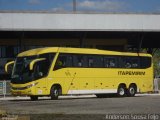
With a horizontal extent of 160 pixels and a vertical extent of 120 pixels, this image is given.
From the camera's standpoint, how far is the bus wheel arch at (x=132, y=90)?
32800mm

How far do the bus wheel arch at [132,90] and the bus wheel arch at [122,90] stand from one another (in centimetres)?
27

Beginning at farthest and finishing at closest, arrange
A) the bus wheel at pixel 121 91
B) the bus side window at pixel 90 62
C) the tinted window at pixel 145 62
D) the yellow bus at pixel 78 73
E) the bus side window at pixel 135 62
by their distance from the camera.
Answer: the tinted window at pixel 145 62
the bus side window at pixel 135 62
the bus wheel at pixel 121 91
the bus side window at pixel 90 62
the yellow bus at pixel 78 73

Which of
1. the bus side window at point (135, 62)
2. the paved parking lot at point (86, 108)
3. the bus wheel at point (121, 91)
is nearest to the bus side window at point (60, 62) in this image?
the bus wheel at point (121, 91)

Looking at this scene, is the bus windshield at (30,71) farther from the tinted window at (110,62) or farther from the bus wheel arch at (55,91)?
the tinted window at (110,62)

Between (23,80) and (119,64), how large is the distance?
7.36m

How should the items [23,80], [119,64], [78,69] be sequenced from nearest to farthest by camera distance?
[23,80]
[78,69]
[119,64]

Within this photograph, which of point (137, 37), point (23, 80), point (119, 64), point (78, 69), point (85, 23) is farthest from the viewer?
point (137, 37)

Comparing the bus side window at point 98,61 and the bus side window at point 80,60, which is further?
the bus side window at point 98,61

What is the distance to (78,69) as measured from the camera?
30188 mm

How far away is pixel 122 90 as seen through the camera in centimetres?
3291

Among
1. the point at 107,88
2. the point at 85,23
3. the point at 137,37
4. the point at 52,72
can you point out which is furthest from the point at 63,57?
the point at 137,37

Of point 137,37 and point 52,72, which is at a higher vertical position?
point 137,37

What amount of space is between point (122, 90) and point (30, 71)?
756 cm

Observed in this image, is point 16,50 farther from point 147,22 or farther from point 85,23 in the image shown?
Answer: point 147,22
